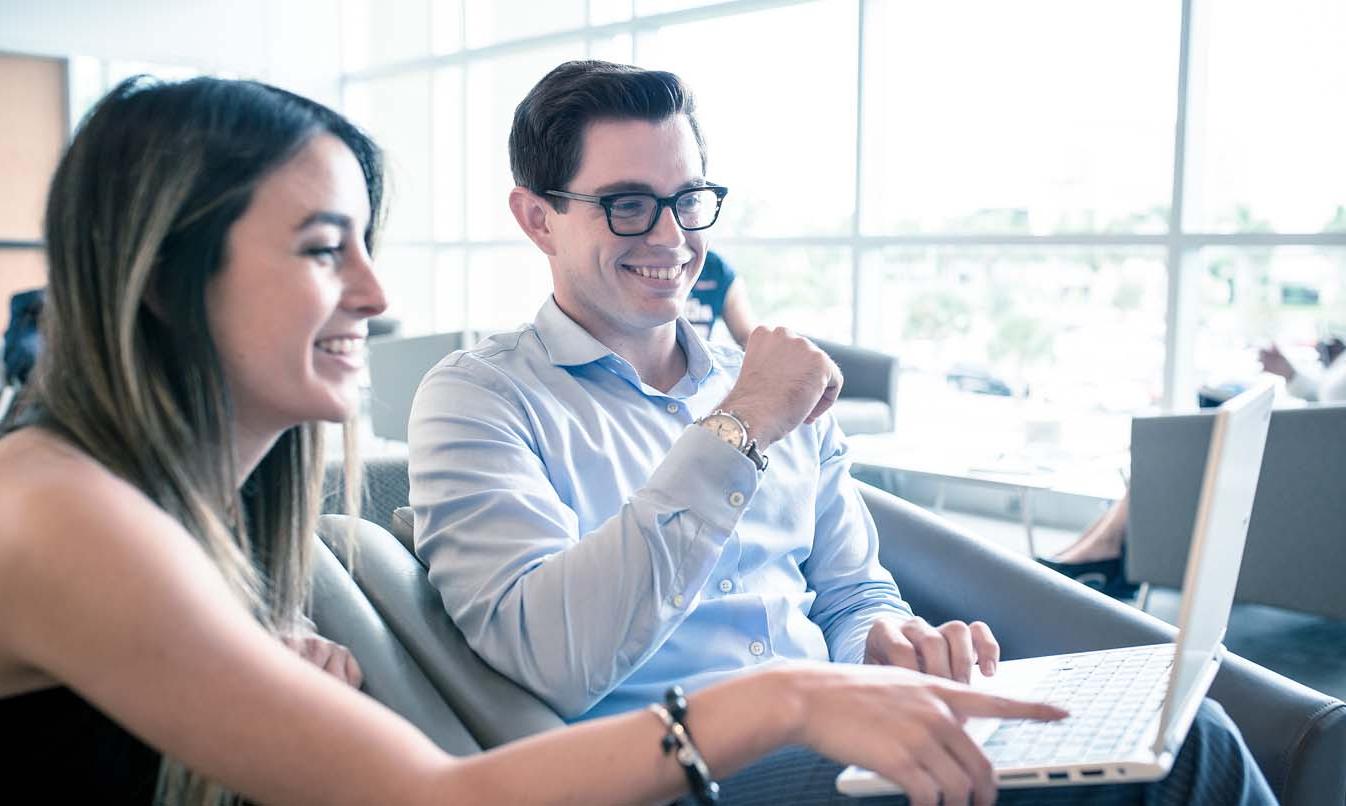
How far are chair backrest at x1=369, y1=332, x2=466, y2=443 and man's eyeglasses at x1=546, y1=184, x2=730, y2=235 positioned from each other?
328 centimetres

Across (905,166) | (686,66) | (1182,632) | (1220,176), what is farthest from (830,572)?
(686,66)

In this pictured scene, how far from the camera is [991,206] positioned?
18.4 ft

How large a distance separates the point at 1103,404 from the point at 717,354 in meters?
3.95

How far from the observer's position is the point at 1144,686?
1.17 metres

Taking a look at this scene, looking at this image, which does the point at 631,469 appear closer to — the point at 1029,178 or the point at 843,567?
the point at 843,567

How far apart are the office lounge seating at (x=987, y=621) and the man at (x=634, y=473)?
0.05 metres

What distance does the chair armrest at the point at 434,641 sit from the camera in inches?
52.7

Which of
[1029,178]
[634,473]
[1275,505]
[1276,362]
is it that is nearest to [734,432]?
[634,473]

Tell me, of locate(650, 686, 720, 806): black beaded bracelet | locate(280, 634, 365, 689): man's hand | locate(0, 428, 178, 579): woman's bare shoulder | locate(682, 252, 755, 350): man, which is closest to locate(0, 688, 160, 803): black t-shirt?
locate(0, 428, 178, 579): woman's bare shoulder

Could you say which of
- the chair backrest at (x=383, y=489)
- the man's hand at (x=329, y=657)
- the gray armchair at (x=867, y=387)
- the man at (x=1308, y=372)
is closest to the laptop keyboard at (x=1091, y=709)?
the man's hand at (x=329, y=657)

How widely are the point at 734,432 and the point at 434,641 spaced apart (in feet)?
1.53

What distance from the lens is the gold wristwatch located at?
4.59 ft

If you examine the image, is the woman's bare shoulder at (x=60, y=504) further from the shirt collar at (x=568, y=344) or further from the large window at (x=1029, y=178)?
the large window at (x=1029, y=178)

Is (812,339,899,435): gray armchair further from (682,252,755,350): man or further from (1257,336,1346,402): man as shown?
(1257,336,1346,402): man
